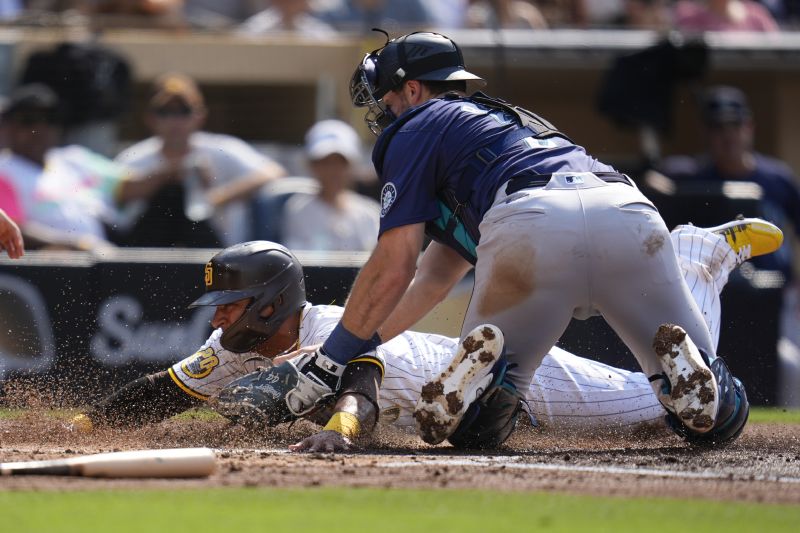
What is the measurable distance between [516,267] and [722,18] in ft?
26.7

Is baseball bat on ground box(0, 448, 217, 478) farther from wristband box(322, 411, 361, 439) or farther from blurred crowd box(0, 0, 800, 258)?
blurred crowd box(0, 0, 800, 258)

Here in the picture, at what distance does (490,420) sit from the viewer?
18.1ft

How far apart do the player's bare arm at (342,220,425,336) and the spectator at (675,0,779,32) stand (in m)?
7.84

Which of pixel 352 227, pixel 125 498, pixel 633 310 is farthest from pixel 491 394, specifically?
pixel 352 227

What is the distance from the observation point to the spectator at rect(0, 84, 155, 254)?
33.1ft

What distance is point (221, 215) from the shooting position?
34.2 ft

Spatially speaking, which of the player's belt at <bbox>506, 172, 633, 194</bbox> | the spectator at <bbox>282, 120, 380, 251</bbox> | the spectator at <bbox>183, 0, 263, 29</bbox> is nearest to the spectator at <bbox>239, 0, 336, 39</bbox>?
the spectator at <bbox>183, 0, 263, 29</bbox>

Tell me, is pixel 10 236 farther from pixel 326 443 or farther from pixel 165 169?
pixel 165 169

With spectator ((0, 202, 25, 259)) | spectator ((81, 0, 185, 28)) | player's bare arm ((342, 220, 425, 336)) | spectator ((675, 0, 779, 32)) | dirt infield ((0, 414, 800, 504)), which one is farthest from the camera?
spectator ((675, 0, 779, 32))

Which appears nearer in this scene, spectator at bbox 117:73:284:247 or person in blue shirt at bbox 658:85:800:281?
spectator at bbox 117:73:284:247

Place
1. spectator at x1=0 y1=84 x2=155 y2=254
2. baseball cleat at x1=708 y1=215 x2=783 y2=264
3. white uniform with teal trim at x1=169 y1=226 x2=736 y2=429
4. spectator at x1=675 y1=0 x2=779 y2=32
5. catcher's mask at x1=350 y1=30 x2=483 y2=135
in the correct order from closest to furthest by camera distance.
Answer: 1. catcher's mask at x1=350 y1=30 x2=483 y2=135
2. white uniform with teal trim at x1=169 y1=226 x2=736 y2=429
3. baseball cleat at x1=708 y1=215 x2=783 y2=264
4. spectator at x1=0 y1=84 x2=155 y2=254
5. spectator at x1=675 y1=0 x2=779 y2=32

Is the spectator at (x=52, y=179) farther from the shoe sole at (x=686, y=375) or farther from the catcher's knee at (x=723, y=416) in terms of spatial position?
the shoe sole at (x=686, y=375)

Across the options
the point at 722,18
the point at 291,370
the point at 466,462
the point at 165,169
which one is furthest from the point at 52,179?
the point at 722,18

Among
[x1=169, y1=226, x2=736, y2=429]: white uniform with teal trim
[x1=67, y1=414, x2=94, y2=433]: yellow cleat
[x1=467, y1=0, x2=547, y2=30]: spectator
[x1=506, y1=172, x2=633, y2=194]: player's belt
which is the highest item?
[x1=506, y1=172, x2=633, y2=194]: player's belt
